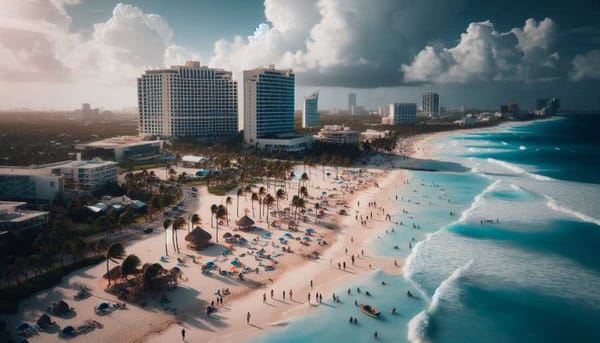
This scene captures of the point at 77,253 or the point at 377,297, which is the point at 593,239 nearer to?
the point at 377,297

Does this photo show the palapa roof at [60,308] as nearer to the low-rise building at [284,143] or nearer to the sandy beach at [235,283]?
the sandy beach at [235,283]

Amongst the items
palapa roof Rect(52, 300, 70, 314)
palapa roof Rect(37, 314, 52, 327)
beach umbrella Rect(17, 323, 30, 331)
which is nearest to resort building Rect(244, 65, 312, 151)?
palapa roof Rect(52, 300, 70, 314)

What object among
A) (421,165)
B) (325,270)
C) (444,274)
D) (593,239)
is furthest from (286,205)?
(421,165)

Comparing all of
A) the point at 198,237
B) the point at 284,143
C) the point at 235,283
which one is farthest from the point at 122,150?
the point at 235,283

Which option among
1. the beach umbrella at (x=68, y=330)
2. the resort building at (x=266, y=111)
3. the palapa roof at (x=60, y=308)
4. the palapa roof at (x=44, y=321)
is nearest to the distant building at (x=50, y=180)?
the palapa roof at (x=60, y=308)

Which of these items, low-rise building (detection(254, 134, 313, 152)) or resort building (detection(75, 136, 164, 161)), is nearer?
resort building (detection(75, 136, 164, 161))

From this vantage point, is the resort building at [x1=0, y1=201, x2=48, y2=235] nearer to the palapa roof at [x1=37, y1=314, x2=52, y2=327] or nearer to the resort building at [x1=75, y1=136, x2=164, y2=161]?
the palapa roof at [x1=37, y1=314, x2=52, y2=327]
